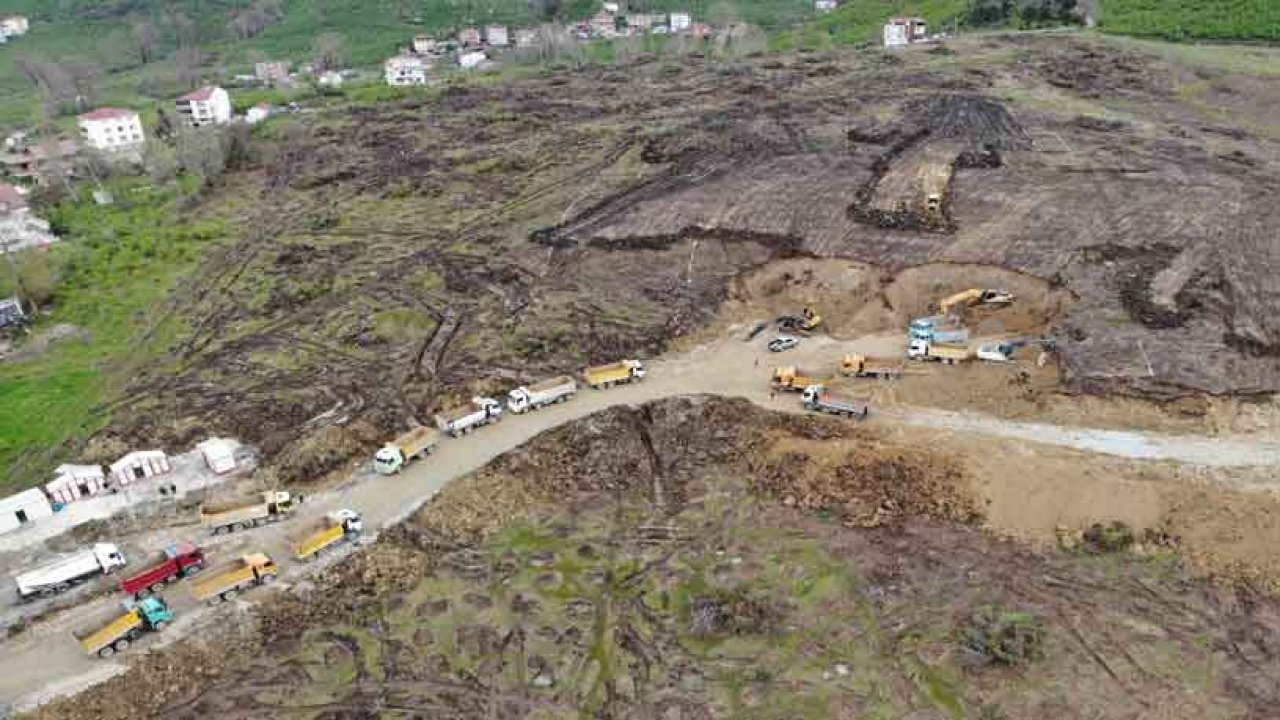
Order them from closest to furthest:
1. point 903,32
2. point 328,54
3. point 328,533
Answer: point 328,533 < point 903,32 < point 328,54

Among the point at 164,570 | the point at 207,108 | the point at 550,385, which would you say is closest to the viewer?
the point at 164,570

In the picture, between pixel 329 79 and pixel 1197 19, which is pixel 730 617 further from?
pixel 329 79

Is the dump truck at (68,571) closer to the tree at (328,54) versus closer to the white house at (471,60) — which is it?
the white house at (471,60)

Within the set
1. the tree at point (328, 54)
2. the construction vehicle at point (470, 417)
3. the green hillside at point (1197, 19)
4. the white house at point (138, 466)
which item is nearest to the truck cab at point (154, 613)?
the white house at point (138, 466)

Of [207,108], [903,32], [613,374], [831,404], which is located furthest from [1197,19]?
[207,108]

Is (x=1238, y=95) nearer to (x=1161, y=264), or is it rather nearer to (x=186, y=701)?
(x=1161, y=264)

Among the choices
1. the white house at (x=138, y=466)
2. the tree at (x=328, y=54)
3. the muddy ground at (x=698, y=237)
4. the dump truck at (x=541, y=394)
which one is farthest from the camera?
the tree at (x=328, y=54)
